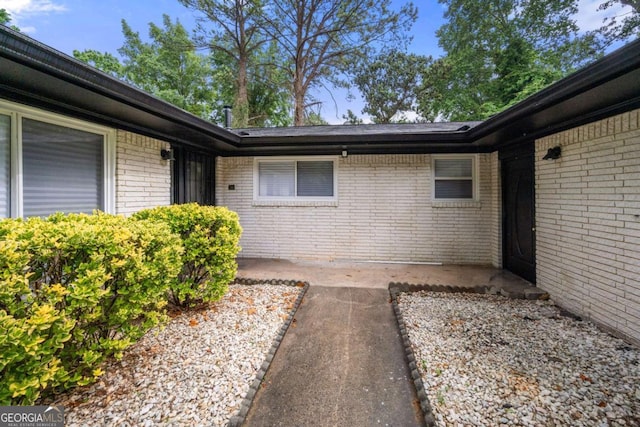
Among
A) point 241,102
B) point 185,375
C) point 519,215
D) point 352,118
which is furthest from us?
point 352,118

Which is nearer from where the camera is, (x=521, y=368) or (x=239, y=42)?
(x=521, y=368)

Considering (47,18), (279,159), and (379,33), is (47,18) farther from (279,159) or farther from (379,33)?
(379,33)

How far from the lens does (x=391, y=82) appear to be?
15.8 m

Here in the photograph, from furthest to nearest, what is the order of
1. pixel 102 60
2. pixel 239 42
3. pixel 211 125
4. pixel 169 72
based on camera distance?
1. pixel 169 72
2. pixel 102 60
3. pixel 239 42
4. pixel 211 125

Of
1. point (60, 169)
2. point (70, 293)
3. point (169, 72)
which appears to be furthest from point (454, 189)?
point (169, 72)

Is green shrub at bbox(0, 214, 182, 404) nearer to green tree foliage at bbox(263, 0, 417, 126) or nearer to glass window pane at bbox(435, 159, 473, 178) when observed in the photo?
glass window pane at bbox(435, 159, 473, 178)

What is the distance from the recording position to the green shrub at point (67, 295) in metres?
1.64

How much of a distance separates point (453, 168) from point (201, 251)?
17.5 ft

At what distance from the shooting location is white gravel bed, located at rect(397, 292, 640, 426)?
192cm

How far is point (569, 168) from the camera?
3.70 metres

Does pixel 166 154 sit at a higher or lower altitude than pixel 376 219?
higher

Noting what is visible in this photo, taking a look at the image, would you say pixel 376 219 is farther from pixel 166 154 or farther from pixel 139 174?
pixel 139 174

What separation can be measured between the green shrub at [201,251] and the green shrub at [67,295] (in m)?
0.85

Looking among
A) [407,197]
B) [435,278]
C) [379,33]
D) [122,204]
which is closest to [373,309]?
[435,278]
